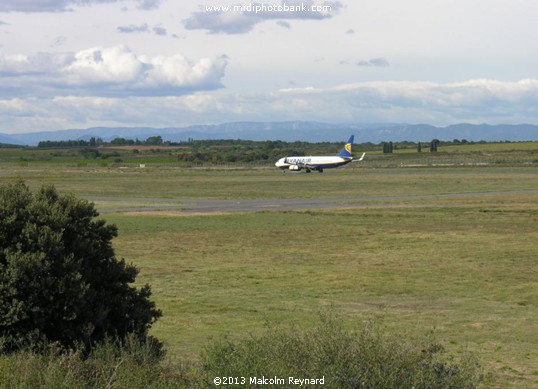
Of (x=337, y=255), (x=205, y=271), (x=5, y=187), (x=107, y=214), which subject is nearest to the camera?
(x=5, y=187)

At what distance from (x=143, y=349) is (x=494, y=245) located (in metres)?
29.4

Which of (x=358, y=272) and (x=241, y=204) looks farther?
(x=241, y=204)

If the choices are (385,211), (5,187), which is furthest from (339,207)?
(5,187)

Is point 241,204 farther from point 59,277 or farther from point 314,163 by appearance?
point 314,163

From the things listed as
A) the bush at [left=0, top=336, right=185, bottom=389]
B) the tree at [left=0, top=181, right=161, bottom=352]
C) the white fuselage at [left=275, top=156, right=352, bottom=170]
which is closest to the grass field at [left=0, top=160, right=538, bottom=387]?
the bush at [left=0, top=336, right=185, bottom=389]

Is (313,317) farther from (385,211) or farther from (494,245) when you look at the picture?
(385,211)

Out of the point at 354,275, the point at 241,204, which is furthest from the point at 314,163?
the point at 354,275

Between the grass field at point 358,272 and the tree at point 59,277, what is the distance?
2.93m

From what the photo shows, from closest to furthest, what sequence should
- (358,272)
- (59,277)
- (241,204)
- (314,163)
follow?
1. (59,277)
2. (358,272)
3. (241,204)
4. (314,163)

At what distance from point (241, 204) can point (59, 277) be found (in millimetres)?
57690

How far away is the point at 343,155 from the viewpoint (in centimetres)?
15325

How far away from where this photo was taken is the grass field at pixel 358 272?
64.5 feet

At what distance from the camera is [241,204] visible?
2768 inches

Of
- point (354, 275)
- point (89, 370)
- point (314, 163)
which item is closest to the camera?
point (89, 370)
